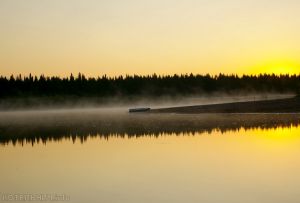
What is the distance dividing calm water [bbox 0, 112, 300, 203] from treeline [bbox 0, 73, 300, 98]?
Result: 116924mm

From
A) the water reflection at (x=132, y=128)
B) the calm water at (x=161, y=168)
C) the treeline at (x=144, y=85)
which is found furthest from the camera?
the treeline at (x=144, y=85)

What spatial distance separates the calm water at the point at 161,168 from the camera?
43.1ft

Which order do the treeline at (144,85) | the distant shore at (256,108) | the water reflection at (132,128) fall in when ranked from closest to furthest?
the water reflection at (132,128), the distant shore at (256,108), the treeline at (144,85)

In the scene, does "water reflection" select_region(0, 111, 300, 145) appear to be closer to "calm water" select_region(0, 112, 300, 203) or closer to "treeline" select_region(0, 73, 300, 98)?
"calm water" select_region(0, 112, 300, 203)

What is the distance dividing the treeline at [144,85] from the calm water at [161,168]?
116924 millimetres

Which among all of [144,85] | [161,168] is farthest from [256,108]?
[144,85]

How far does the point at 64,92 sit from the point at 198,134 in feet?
392

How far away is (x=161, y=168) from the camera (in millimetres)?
17562

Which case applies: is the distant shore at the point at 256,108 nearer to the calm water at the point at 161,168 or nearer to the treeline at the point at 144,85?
the calm water at the point at 161,168

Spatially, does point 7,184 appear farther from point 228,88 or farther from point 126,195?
point 228,88

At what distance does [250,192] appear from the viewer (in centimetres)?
1301

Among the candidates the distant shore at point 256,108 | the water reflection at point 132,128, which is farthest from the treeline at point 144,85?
the water reflection at point 132,128

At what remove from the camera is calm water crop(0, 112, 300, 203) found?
13148 mm

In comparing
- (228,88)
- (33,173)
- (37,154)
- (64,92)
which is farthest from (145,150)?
(228,88)
